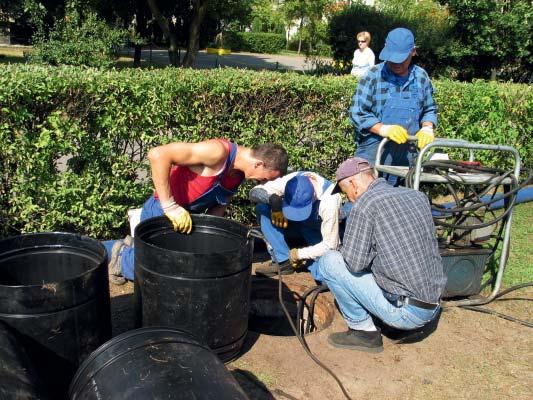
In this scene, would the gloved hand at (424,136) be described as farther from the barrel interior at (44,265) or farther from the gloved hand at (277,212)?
the barrel interior at (44,265)

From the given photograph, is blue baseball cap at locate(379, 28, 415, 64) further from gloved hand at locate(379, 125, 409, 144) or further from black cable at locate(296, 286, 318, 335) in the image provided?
black cable at locate(296, 286, 318, 335)

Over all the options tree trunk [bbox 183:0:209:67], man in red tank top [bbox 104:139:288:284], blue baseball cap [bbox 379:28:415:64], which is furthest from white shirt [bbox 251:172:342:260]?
tree trunk [bbox 183:0:209:67]

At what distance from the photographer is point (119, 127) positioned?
4855 millimetres

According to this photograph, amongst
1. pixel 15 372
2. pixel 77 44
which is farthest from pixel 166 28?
pixel 15 372

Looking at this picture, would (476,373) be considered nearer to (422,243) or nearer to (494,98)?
(422,243)

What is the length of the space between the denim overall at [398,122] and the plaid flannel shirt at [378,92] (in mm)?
29

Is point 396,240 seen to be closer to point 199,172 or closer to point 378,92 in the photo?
point 199,172

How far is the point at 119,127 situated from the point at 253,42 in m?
39.8

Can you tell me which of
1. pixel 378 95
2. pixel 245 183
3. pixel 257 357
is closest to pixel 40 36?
pixel 245 183

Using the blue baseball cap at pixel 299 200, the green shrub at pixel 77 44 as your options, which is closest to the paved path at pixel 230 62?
the green shrub at pixel 77 44

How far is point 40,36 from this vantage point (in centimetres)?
1533

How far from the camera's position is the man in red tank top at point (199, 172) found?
376cm

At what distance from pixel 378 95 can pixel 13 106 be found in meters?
3.14

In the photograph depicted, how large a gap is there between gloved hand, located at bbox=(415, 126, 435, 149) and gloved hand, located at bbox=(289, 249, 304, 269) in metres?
1.43
